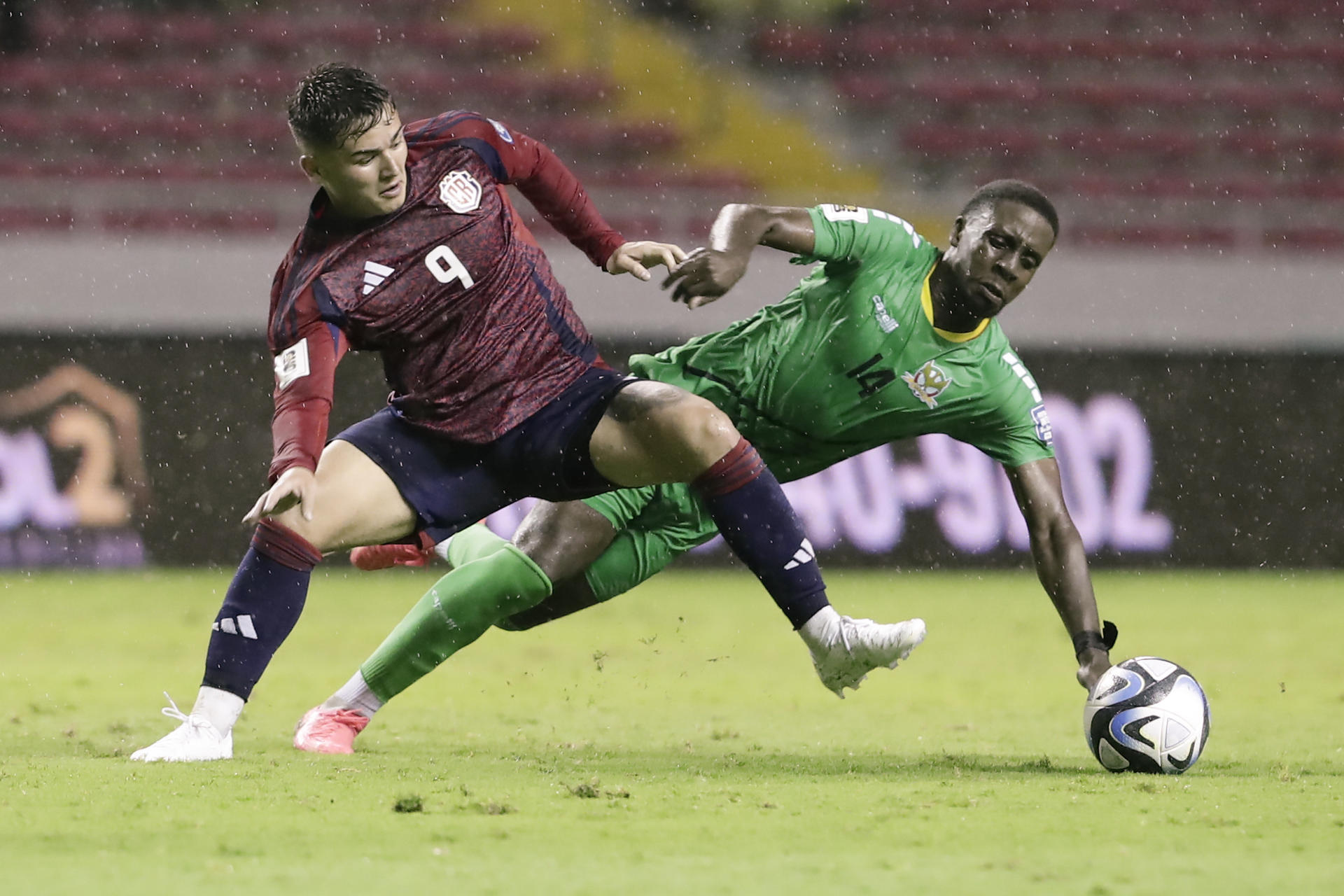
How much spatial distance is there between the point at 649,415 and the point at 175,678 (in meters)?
3.08

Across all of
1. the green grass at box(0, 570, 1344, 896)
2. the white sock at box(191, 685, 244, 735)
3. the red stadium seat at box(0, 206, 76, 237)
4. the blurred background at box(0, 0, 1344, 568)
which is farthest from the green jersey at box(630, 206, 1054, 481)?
the red stadium seat at box(0, 206, 76, 237)

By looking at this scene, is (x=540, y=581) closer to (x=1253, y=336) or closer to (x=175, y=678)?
(x=175, y=678)

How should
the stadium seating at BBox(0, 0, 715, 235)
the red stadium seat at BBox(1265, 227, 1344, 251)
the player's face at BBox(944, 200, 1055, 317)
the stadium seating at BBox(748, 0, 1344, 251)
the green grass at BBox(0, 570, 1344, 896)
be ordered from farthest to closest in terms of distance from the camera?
the stadium seating at BBox(748, 0, 1344, 251), the stadium seating at BBox(0, 0, 715, 235), the red stadium seat at BBox(1265, 227, 1344, 251), the player's face at BBox(944, 200, 1055, 317), the green grass at BBox(0, 570, 1344, 896)

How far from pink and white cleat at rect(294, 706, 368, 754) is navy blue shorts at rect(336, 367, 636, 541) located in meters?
0.65

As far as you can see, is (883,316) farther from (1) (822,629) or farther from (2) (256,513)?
(2) (256,513)

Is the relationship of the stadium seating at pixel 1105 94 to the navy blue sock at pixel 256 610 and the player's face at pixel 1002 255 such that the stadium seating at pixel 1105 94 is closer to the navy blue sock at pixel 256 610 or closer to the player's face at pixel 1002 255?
the player's face at pixel 1002 255

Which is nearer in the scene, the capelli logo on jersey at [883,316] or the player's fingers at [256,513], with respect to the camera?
the player's fingers at [256,513]

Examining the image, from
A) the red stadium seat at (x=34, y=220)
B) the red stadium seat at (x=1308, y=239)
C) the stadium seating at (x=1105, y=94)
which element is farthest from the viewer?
the stadium seating at (x=1105, y=94)

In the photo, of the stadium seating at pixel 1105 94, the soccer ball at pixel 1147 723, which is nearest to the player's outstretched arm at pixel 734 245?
the soccer ball at pixel 1147 723

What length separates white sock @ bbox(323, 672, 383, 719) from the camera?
473 centimetres

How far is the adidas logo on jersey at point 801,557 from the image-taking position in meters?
4.35

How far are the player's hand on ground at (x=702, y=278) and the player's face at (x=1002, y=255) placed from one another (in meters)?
0.82

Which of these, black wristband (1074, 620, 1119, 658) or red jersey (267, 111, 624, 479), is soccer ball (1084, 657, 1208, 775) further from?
red jersey (267, 111, 624, 479)

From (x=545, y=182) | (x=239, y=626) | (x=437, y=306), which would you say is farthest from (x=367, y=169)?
(x=239, y=626)
